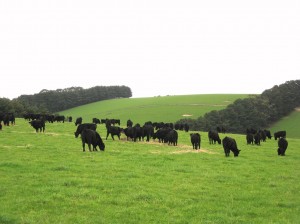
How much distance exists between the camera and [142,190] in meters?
13.1

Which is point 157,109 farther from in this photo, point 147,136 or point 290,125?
point 147,136

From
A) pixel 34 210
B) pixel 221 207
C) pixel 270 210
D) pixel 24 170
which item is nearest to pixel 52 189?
pixel 34 210

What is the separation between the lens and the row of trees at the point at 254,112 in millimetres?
85062

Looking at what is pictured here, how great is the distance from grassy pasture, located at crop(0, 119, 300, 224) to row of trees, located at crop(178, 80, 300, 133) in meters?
62.9

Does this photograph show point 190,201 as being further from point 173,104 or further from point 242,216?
point 173,104

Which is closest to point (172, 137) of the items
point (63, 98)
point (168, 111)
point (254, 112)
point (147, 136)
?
point (147, 136)

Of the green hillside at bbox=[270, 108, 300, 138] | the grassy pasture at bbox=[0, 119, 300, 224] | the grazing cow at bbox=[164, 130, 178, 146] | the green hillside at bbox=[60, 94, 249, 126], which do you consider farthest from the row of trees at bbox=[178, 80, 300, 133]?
the grassy pasture at bbox=[0, 119, 300, 224]

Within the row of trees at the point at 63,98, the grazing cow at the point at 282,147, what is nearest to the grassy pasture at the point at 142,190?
the grazing cow at the point at 282,147

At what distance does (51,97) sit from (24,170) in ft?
408

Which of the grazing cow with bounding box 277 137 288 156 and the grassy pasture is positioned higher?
the grazing cow with bounding box 277 137 288 156

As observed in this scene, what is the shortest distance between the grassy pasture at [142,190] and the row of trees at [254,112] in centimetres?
6288

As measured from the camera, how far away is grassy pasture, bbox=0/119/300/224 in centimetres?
1046

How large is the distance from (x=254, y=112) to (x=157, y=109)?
33297 millimetres

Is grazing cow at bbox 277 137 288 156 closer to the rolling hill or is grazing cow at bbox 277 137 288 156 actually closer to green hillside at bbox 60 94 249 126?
the rolling hill
